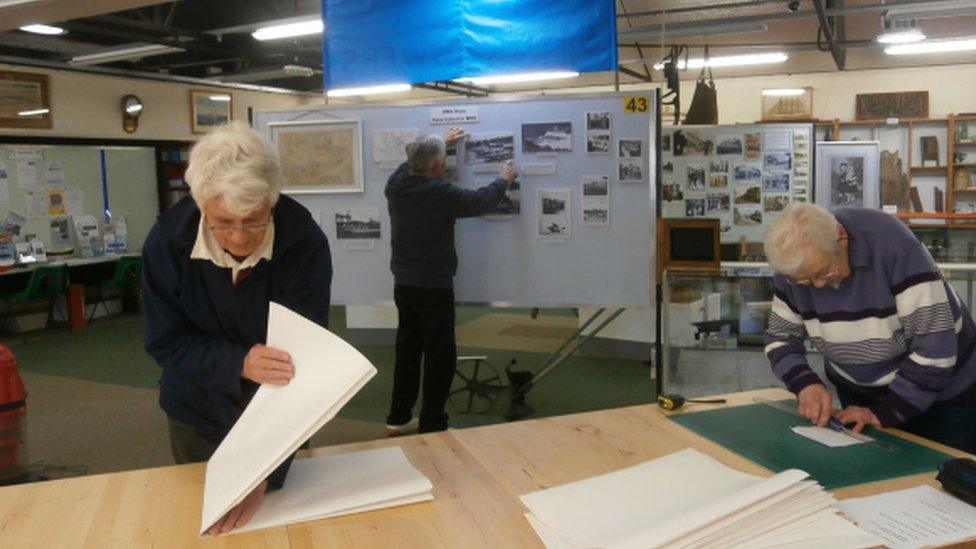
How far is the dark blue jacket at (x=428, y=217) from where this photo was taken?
394 cm

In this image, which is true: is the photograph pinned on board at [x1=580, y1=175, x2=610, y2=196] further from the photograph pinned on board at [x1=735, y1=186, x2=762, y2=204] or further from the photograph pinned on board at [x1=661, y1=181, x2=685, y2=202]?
the photograph pinned on board at [x1=735, y1=186, x2=762, y2=204]

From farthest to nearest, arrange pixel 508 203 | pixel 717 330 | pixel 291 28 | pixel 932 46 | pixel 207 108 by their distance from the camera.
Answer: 1. pixel 207 108
2. pixel 932 46
3. pixel 291 28
4. pixel 508 203
5. pixel 717 330

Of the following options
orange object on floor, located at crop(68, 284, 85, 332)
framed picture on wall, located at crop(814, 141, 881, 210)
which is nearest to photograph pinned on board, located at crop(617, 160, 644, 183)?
framed picture on wall, located at crop(814, 141, 881, 210)

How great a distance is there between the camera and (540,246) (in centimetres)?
407

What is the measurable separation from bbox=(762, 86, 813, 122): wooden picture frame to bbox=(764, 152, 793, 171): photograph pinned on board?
5.88m

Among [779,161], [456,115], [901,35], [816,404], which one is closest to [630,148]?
[456,115]

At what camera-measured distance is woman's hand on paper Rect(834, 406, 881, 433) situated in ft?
6.15

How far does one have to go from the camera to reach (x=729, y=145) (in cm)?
600

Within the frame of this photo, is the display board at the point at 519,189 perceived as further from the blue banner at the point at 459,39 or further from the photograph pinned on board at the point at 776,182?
the photograph pinned on board at the point at 776,182

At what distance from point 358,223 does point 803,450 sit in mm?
3033

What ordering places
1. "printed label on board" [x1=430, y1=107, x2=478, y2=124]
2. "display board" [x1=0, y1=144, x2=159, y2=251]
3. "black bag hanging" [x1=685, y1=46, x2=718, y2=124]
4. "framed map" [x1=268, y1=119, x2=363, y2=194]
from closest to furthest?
1. "printed label on board" [x1=430, y1=107, x2=478, y2=124]
2. "framed map" [x1=268, y1=119, x2=363, y2=194]
3. "black bag hanging" [x1=685, y1=46, x2=718, y2=124]
4. "display board" [x1=0, y1=144, x2=159, y2=251]

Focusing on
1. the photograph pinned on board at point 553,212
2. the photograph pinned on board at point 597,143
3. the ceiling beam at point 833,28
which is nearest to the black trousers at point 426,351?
the photograph pinned on board at point 553,212

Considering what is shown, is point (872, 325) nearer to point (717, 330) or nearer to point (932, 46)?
point (717, 330)

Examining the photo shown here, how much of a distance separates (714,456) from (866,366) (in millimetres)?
651
